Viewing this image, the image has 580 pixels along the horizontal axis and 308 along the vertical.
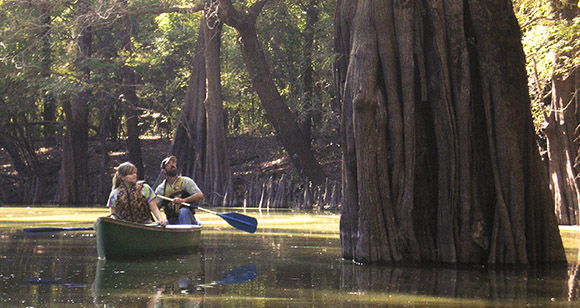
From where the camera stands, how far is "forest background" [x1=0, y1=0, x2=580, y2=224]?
2755cm

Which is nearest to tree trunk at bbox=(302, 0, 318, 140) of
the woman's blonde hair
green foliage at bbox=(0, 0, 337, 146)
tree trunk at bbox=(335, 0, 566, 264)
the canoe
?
green foliage at bbox=(0, 0, 337, 146)

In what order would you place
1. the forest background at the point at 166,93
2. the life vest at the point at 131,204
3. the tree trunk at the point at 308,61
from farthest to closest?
the tree trunk at the point at 308,61 < the forest background at the point at 166,93 < the life vest at the point at 131,204

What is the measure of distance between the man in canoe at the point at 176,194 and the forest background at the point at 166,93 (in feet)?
37.3

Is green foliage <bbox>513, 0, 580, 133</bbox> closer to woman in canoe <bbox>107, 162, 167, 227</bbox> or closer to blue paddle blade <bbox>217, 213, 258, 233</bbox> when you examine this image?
blue paddle blade <bbox>217, 213, 258, 233</bbox>

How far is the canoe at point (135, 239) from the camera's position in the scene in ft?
35.2

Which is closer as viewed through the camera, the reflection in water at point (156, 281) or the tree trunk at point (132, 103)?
the reflection in water at point (156, 281)

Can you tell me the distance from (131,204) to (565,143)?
9.32 metres

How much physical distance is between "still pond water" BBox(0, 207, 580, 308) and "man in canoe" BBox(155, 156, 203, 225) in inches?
21.3

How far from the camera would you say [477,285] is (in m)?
8.61

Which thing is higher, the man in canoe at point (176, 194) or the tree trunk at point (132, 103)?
the tree trunk at point (132, 103)

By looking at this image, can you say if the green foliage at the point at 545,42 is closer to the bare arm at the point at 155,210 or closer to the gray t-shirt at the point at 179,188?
the gray t-shirt at the point at 179,188

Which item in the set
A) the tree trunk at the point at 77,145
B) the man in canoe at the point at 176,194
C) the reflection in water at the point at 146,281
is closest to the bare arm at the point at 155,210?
the reflection in water at the point at 146,281

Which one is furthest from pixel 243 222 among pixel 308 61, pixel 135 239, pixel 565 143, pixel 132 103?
pixel 132 103

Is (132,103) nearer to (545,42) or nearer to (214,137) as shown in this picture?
(214,137)
